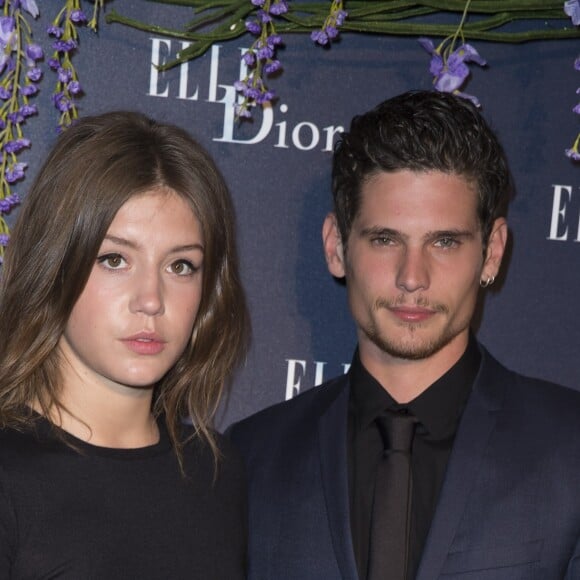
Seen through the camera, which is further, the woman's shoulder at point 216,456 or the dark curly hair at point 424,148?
the dark curly hair at point 424,148

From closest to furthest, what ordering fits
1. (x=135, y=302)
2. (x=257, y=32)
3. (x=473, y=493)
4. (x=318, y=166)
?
(x=135, y=302), (x=473, y=493), (x=257, y=32), (x=318, y=166)

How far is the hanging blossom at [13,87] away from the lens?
276cm

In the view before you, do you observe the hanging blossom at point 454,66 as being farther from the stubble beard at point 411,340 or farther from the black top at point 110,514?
the black top at point 110,514

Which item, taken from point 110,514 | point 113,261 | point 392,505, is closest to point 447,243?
point 392,505

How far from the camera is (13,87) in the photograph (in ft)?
9.40

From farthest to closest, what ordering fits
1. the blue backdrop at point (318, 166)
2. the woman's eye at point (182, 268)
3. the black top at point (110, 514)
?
1. the blue backdrop at point (318, 166)
2. the woman's eye at point (182, 268)
3. the black top at point (110, 514)

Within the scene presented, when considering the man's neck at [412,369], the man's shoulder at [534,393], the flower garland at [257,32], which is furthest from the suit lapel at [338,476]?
the flower garland at [257,32]

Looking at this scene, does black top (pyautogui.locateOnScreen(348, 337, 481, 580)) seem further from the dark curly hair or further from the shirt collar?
the dark curly hair

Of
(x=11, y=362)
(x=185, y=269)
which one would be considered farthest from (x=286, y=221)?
(x=11, y=362)

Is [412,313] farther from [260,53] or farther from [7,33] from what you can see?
[7,33]

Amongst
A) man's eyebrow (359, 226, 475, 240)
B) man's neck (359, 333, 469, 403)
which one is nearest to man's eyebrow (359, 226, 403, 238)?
man's eyebrow (359, 226, 475, 240)

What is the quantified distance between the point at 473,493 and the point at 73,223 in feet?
3.33

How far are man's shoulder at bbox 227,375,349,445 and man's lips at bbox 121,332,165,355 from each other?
23.8 inches

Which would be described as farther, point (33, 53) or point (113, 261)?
point (33, 53)
